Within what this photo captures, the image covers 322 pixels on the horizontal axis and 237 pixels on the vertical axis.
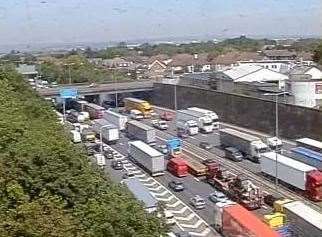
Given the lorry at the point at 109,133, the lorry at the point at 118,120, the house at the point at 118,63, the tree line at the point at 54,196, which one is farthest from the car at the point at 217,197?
the house at the point at 118,63

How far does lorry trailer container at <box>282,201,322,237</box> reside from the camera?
4363mm

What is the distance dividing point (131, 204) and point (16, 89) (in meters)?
7.17

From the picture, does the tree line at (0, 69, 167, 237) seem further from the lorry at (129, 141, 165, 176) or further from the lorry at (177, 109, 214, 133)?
the lorry at (177, 109, 214, 133)

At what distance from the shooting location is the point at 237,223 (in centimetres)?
467

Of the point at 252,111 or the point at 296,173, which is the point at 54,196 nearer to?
the point at 296,173

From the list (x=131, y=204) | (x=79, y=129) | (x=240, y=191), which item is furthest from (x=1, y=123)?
(x=79, y=129)

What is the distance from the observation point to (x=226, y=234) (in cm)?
501

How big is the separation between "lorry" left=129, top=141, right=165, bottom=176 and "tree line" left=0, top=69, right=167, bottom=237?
2.78m

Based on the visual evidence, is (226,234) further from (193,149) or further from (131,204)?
(193,149)

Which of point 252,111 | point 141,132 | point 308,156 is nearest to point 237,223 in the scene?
point 308,156

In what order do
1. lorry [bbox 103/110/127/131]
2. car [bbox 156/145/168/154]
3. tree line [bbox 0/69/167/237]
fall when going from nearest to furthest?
tree line [bbox 0/69/167/237], car [bbox 156/145/168/154], lorry [bbox 103/110/127/131]

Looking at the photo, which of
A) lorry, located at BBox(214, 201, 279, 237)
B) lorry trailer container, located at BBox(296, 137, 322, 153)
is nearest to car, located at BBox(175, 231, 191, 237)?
lorry, located at BBox(214, 201, 279, 237)

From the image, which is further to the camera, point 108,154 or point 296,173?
point 108,154

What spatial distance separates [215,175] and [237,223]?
8.07 ft
